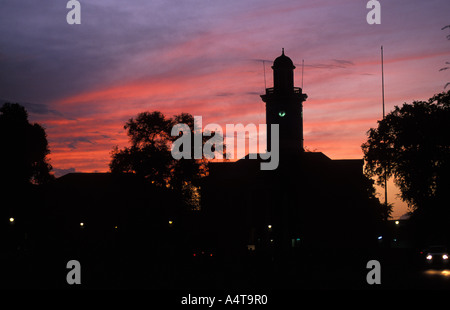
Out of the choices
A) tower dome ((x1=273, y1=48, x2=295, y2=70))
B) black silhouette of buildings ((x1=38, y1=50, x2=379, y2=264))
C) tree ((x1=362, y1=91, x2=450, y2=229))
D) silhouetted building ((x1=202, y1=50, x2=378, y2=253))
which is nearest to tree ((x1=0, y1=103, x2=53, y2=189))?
black silhouette of buildings ((x1=38, y1=50, x2=379, y2=264))

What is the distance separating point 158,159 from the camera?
222ft

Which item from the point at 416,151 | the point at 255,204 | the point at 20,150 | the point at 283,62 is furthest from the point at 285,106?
the point at 20,150

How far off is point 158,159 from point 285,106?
15950 mm

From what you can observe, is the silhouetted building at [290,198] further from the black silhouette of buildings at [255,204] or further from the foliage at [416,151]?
the foliage at [416,151]

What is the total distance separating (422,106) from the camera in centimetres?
5653

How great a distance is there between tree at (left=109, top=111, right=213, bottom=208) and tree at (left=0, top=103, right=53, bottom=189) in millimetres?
9592

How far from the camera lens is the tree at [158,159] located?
67.8m

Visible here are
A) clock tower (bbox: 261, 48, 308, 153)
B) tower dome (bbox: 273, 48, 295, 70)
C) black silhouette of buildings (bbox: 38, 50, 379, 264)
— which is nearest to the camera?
black silhouette of buildings (bbox: 38, 50, 379, 264)

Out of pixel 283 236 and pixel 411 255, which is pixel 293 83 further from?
pixel 411 255

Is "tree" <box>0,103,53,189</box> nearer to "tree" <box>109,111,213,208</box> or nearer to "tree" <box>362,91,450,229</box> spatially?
"tree" <box>109,111,213,208</box>

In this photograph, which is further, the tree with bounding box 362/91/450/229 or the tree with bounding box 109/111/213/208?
the tree with bounding box 109/111/213/208

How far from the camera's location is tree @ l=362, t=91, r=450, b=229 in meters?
49.8
